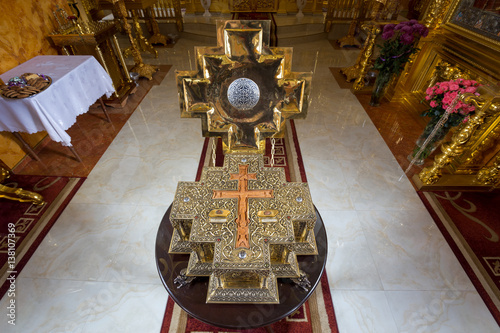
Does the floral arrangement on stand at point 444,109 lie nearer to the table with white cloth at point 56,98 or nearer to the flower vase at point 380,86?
the flower vase at point 380,86

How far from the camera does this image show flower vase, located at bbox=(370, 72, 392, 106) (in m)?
4.09

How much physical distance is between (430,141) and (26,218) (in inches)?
198

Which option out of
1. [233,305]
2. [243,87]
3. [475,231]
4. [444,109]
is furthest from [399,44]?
[233,305]

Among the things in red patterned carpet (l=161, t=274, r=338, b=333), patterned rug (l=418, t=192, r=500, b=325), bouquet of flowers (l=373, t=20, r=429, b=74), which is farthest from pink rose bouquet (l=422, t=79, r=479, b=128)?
red patterned carpet (l=161, t=274, r=338, b=333)

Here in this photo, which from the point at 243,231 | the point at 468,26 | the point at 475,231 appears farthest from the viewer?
the point at 468,26

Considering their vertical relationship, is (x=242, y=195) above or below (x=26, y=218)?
above

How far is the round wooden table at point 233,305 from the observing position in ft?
4.05

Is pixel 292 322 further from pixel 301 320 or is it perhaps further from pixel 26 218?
pixel 26 218

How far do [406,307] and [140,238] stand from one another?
251cm

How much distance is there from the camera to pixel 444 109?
9.16ft

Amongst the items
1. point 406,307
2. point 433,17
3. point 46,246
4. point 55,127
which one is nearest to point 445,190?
point 406,307

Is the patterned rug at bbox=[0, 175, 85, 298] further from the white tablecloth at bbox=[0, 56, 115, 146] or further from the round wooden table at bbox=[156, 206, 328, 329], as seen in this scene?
the round wooden table at bbox=[156, 206, 328, 329]

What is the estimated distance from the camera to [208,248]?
1.28m

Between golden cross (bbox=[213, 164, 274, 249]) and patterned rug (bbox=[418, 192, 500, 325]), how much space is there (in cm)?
223
